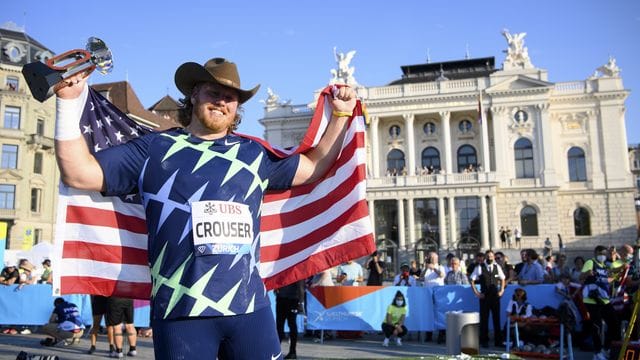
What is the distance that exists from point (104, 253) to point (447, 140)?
158 ft

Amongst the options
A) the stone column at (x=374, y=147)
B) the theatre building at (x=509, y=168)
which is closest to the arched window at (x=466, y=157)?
the theatre building at (x=509, y=168)

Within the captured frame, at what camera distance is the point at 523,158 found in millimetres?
48094

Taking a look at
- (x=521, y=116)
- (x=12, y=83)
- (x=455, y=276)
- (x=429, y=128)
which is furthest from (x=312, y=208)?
(x=429, y=128)

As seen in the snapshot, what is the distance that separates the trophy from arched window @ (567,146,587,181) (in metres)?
50.9

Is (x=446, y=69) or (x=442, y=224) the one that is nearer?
(x=442, y=224)

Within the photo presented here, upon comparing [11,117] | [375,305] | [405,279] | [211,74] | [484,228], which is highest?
[11,117]

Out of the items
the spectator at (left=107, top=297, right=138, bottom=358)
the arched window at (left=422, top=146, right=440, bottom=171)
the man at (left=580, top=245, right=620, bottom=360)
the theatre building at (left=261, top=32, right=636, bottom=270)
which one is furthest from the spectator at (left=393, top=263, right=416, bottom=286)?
the arched window at (left=422, top=146, right=440, bottom=171)

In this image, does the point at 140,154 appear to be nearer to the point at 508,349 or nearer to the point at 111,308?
the point at 111,308

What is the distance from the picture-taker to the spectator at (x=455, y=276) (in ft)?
41.4

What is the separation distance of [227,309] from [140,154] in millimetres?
850

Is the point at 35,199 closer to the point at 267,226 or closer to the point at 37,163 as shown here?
the point at 37,163

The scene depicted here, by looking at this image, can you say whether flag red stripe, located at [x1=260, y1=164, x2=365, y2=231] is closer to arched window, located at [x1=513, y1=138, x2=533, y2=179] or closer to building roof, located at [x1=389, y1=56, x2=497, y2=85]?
arched window, located at [x1=513, y1=138, x2=533, y2=179]

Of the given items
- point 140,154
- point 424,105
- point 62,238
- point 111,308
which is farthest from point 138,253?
point 424,105

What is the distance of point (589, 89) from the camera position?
1881 inches
